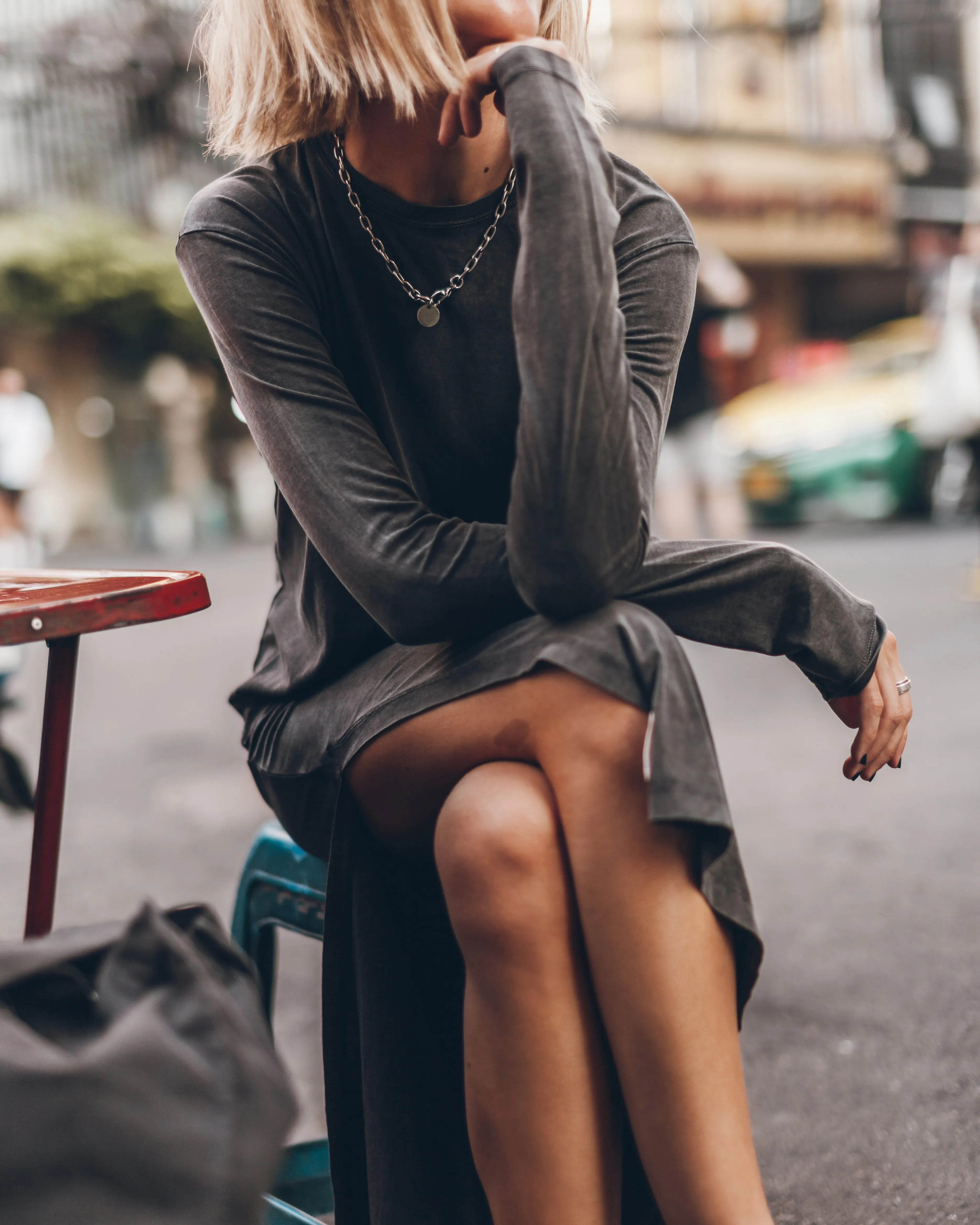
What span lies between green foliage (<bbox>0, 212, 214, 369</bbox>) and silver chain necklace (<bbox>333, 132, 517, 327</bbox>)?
13.2 m

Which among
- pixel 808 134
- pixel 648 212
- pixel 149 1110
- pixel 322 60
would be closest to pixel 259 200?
pixel 322 60

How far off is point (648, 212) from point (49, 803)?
0.97 m

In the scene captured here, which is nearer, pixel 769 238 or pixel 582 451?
pixel 582 451

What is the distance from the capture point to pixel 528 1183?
1150 mm

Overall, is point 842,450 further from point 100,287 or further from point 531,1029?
point 531,1029

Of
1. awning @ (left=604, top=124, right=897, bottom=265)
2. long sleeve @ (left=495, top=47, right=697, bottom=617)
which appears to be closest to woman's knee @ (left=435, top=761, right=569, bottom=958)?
long sleeve @ (left=495, top=47, right=697, bottom=617)

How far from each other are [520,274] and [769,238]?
17.1m

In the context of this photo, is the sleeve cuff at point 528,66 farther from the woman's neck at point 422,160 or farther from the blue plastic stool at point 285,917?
the blue plastic stool at point 285,917

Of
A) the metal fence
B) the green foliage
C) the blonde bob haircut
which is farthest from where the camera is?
the metal fence

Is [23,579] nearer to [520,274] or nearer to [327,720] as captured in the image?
[327,720]

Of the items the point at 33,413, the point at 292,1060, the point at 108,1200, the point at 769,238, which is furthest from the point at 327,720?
the point at 769,238

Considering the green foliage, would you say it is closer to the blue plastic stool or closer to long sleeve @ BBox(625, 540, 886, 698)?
the blue plastic stool

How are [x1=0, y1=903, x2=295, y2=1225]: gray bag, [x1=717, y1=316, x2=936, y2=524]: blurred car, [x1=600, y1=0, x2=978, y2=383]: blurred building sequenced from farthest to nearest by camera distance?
[x1=600, y1=0, x2=978, y2=383]: blurred building < [x1=717, y1=316, x2=936, y2=524]: blurred car < [x1=0, y1=903, x2=295, y2=1225]: gray bag

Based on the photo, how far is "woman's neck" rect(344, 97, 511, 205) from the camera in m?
1.53
